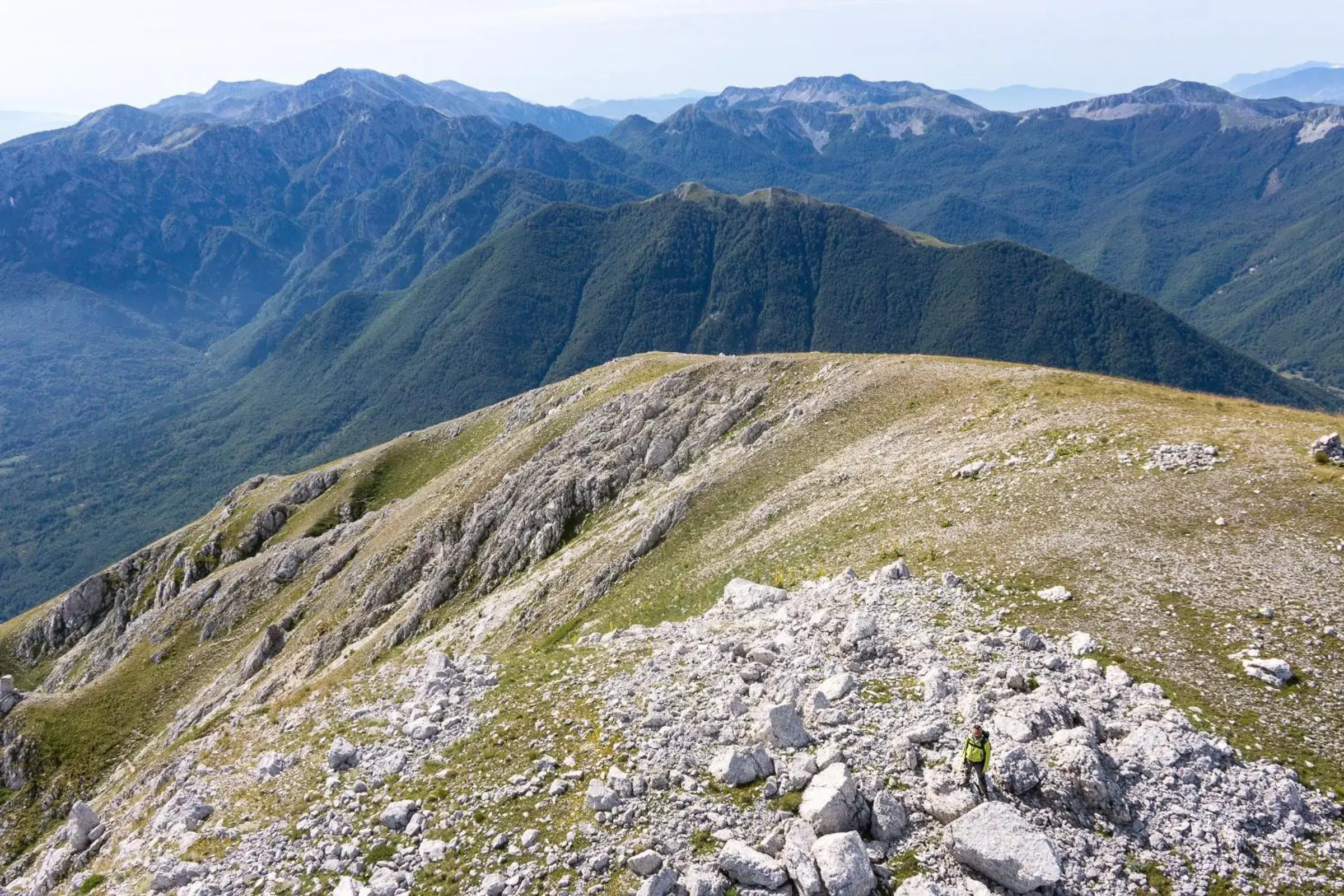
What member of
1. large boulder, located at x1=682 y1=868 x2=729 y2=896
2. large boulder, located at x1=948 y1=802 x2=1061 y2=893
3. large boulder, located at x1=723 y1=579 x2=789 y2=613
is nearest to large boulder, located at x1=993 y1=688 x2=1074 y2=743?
large boulder, located at x1=948 y1=802 x2=1061 y2=893

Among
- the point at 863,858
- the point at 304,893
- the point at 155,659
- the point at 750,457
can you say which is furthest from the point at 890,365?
the point at 155,659

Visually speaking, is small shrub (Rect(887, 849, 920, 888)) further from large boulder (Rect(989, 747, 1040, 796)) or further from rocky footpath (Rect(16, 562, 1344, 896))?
large boulder (Rect(989, 747, 1040, 796))

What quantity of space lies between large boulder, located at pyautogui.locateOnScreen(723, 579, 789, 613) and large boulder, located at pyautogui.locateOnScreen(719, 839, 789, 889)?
1604 centimetres

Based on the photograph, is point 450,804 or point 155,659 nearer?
point 450,804

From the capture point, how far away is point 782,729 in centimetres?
2128

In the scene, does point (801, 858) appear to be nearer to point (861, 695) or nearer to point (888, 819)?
point (888, 819)

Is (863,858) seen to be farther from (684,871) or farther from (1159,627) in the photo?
(1159,627)

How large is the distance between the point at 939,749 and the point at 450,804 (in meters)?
15.6

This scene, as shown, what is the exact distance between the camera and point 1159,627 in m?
24.2

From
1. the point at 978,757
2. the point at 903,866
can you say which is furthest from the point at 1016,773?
the point at 903,866

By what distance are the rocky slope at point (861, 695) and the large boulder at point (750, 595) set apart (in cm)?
17

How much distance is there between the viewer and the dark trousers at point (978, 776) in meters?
18.0

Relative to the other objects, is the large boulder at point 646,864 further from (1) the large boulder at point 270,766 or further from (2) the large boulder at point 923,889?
(1) the large boulder at point 270,766

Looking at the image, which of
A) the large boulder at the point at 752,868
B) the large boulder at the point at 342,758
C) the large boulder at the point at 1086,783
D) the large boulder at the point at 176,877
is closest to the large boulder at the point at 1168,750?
the large boulder at the point at 1086,783
